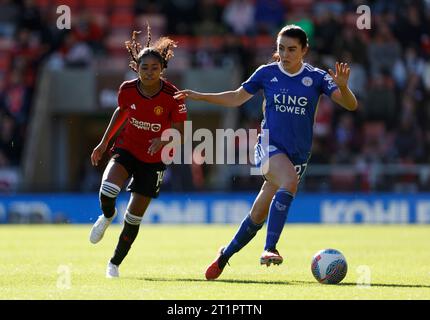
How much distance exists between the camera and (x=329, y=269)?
873cm

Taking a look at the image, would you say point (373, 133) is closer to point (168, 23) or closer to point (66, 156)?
point (168, 23)

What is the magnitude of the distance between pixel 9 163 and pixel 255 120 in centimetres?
555

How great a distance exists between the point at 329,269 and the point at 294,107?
1.48 m

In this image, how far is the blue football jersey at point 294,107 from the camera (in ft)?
30.0

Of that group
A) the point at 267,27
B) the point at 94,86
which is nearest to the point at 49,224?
the point at 94,86

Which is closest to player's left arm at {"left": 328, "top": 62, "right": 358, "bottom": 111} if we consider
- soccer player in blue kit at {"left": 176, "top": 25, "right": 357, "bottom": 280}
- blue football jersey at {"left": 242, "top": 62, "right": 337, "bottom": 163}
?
soccer player in blue kit at {"left": 176, "top": 25, "right": 357, "bottom": 280}

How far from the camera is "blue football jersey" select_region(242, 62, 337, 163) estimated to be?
915 centimetres

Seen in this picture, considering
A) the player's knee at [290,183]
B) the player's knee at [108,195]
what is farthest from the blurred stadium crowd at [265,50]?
the player's knee at [290,183]

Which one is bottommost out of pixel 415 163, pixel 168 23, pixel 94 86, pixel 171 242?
pixel 171 242

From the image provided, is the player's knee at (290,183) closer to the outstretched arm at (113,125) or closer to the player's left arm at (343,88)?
the player's left arm at (343,88)

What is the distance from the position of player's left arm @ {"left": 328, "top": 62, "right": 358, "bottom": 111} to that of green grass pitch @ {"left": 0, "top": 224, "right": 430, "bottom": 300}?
1547 mm

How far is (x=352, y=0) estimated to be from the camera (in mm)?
23734

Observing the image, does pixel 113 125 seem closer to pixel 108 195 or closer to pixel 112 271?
pixel 108 195

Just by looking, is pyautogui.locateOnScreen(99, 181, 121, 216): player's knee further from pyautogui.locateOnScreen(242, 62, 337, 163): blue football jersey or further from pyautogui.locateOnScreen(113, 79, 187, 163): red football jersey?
pyautogui.locateOnScreen(242, 62, 337, 163): blue football jersey
